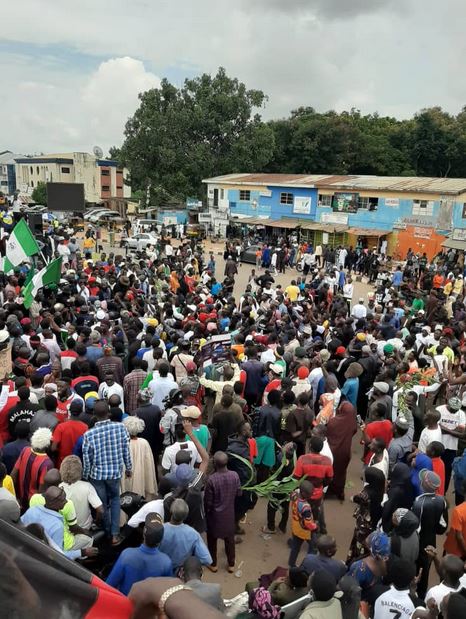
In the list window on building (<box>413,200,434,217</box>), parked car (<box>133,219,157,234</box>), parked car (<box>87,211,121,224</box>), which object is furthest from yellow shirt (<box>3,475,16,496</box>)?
parked car (<box>87,211,121,224</box>)

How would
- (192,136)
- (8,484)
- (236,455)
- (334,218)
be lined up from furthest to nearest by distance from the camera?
(192,136)
(334,218)
(236,455)
(8,484)

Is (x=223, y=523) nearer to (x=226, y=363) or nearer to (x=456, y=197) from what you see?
(x=226, y=363)

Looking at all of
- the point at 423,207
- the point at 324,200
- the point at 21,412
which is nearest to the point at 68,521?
the point at 21,412

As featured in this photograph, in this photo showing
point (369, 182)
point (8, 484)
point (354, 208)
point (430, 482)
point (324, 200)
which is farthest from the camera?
point (324, 200)

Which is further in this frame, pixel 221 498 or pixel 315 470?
pixel 315 470

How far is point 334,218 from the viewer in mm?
29516

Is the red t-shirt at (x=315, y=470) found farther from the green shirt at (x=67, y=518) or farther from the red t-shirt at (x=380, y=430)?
the green shirt at (x=67, y=518)

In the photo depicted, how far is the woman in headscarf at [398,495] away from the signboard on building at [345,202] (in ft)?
83.1

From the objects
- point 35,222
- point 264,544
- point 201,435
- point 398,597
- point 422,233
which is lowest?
point 264,544

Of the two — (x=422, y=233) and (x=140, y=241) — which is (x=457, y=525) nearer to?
(x=422, y=233)

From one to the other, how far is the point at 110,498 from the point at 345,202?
26.4 metres

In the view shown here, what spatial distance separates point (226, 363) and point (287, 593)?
417cm

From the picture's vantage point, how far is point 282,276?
23094 millimetres

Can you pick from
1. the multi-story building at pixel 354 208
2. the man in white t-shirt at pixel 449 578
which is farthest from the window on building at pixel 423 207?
the man in white t-shirt at pixel 449 578
